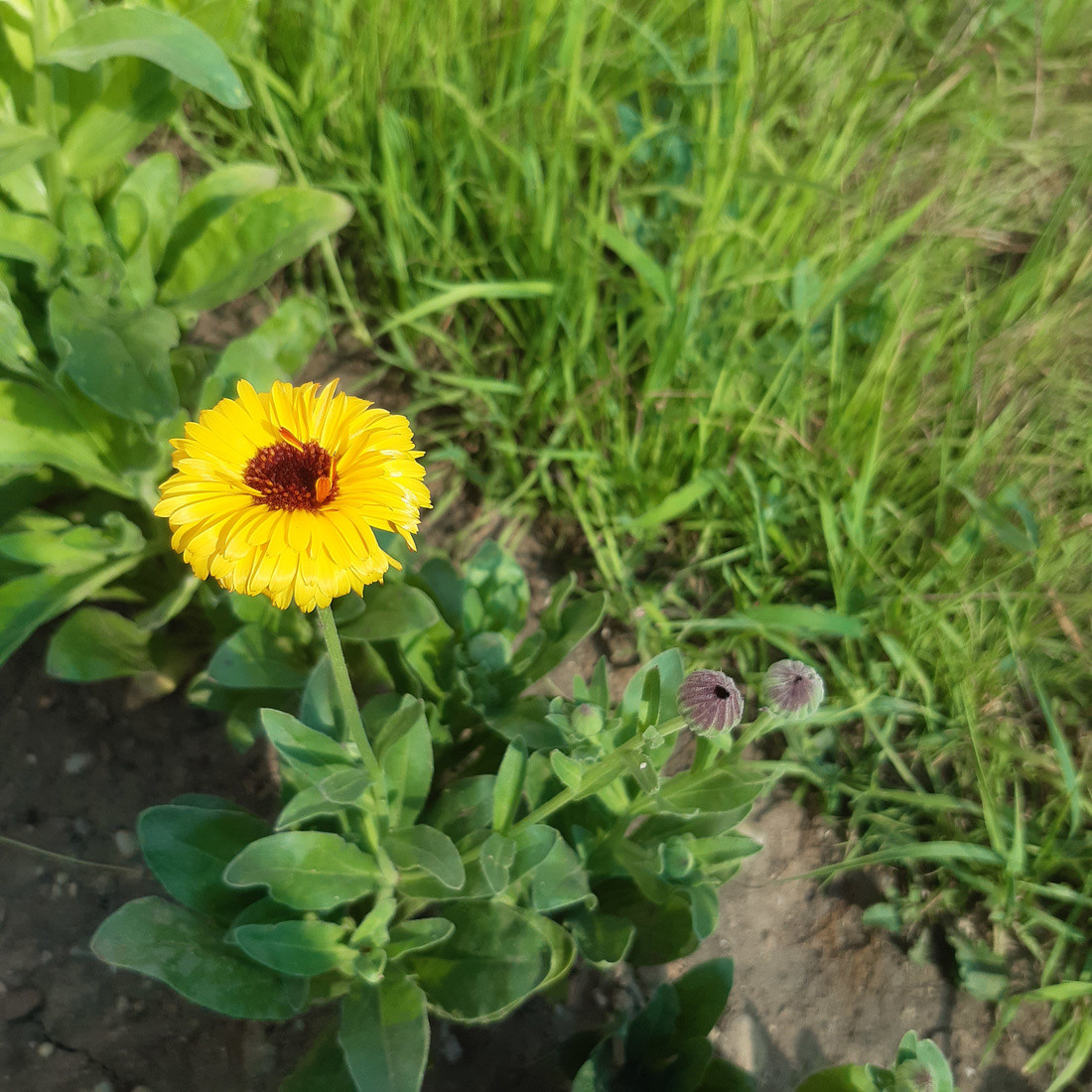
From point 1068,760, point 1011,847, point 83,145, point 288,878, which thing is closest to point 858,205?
point 1068,760

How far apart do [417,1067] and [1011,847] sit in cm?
131

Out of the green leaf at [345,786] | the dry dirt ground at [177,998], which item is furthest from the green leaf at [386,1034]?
the green leaf at [345,786]

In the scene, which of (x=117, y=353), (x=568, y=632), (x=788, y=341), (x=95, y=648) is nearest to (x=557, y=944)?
(x=568, y=632)

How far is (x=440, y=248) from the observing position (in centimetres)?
225

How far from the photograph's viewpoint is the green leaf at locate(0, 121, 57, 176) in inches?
55.6

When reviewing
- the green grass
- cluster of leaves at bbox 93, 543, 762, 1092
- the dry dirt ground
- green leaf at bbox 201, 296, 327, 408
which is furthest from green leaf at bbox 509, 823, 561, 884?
green leaf at bbox 201, 296, 327, 408

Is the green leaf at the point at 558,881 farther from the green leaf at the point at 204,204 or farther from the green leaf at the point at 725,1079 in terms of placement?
the green leaf at the point at 204,204

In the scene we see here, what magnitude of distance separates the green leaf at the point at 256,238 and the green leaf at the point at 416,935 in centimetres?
123

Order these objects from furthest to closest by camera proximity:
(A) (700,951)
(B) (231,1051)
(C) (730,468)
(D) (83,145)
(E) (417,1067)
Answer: (C) (730,468)
(A) (700,951)
(D) (83,145)
(B) (231,1051)
(E) (417,1067)

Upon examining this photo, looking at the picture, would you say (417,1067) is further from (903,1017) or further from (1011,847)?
(1011,847)

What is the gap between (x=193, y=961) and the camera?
1.34m

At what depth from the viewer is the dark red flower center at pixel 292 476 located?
1.01m

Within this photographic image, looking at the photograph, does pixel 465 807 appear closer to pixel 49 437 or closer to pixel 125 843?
pixel 125 843

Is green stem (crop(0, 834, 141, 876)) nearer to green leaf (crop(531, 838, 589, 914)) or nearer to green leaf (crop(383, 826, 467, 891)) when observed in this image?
green leaf (crop(383, 826, 467, 891))
